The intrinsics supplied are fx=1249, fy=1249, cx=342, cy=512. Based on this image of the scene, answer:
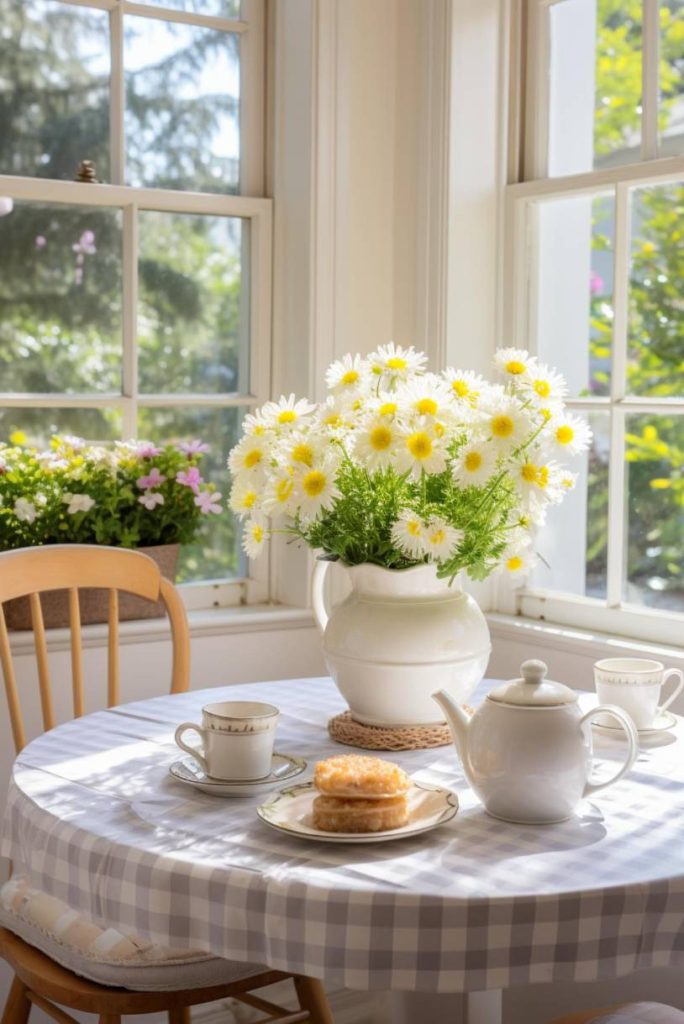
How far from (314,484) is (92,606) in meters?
1.10

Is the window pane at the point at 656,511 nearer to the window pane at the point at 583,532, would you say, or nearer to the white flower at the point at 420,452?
the window pane at the point at 583,532

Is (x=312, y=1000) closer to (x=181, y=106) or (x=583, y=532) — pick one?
(x=583, y=532)

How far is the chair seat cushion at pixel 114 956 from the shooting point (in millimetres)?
1658

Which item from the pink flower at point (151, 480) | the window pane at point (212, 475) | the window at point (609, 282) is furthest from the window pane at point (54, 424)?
the window at point (609, 282)

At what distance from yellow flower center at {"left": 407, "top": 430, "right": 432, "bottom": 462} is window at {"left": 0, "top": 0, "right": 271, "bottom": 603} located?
53.0 inches

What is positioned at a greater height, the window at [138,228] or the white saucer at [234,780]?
the window at [138,228]

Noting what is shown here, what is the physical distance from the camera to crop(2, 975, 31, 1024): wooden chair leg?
184 centimetres

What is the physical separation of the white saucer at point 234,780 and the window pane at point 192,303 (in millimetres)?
1438

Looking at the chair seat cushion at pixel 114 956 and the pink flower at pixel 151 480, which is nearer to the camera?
the chair seat cushion at pixel 114 956

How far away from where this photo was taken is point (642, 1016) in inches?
59.7

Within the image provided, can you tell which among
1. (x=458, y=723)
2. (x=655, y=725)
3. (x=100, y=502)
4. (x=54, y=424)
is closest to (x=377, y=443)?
(x=458, y=723)

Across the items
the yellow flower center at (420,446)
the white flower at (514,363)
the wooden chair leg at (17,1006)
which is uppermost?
the white flower at (514,363)

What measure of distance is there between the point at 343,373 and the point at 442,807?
0.64 metres

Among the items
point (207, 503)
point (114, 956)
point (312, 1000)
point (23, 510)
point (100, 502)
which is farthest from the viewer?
point (207, 503)
